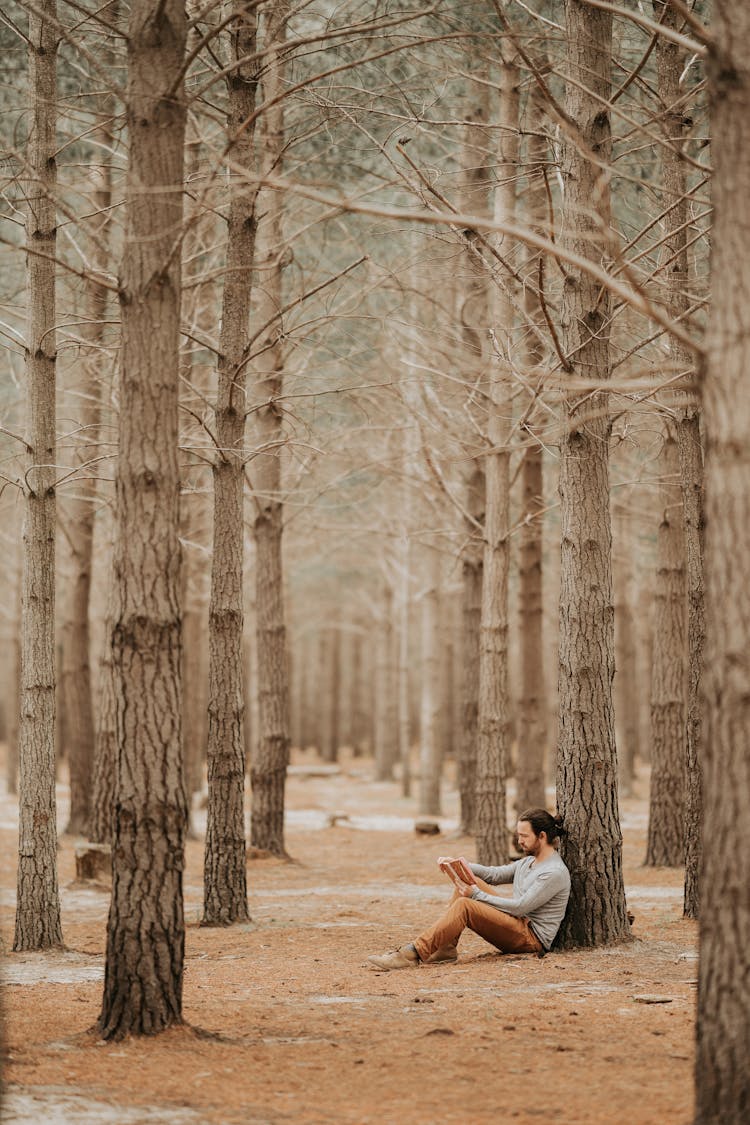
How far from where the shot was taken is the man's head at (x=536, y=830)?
25.0ft

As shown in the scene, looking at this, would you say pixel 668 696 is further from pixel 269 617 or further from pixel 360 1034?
pixel 360 1034

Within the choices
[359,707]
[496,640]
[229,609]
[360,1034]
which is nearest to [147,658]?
[360,1034]

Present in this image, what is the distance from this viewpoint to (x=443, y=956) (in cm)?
758

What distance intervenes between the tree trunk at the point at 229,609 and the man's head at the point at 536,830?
8.05 feet

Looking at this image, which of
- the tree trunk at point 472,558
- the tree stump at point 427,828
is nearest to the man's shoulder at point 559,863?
the tree trunk at point 472,558

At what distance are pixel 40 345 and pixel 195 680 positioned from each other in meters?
9.82

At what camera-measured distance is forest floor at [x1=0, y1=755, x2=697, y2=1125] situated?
4.39m

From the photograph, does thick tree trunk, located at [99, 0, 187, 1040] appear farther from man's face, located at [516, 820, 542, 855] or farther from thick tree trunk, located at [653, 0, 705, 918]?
thick tree trunk, located at [653, 0, 705, 918]

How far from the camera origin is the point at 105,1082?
4707 millimetres

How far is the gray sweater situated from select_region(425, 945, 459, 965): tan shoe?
14.3 inches

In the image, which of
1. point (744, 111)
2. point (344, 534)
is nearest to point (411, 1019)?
point (744, 111)

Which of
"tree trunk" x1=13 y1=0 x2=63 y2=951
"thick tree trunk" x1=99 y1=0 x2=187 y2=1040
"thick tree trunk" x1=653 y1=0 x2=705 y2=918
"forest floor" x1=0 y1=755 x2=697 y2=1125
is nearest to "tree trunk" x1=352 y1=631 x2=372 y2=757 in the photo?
"thick tree trunk" x1=653 y1=0 x2=705 y2=918

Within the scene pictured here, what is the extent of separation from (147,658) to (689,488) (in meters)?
4.65

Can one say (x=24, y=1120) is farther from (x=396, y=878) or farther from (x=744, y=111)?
(x=396, y=878)
